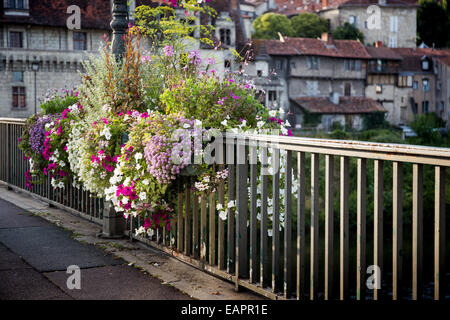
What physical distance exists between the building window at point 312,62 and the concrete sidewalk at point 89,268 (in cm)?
5471

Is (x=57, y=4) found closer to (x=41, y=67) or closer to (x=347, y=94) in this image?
(x=41, y=67)

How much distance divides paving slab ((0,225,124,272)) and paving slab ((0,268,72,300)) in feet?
0.62

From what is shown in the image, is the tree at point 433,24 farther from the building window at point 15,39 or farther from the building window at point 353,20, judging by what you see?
the building window at point 15,39

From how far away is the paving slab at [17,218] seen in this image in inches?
258

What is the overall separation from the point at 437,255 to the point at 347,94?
6284 cm

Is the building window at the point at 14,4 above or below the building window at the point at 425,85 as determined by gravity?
above

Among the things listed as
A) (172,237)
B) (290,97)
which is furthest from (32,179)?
(290,97)

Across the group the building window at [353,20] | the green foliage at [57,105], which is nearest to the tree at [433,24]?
the building window at [353,20]

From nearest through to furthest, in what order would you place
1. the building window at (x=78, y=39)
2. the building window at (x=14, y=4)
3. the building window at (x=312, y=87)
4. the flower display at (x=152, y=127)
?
the flower display at (x=152, y=127) → the building window at (x=14, y=4) → the building window at (x=78, y=39) → the building window at (x=312, y=87)

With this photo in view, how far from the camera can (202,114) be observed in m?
4.67

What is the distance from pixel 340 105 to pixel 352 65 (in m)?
6.20

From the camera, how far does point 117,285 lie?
427cm

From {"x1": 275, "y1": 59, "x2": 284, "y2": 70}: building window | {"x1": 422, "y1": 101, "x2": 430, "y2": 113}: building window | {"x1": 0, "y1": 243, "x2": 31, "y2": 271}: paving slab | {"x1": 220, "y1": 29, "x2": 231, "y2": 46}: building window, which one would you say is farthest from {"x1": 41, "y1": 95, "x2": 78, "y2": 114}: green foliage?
{"x1": 422, "y1": 101, "x2": 430, "y2": 113}: building window

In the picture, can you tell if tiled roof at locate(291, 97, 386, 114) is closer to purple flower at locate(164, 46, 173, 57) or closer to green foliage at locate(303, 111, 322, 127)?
green foliage at locate(303, 111, 322, 127)
